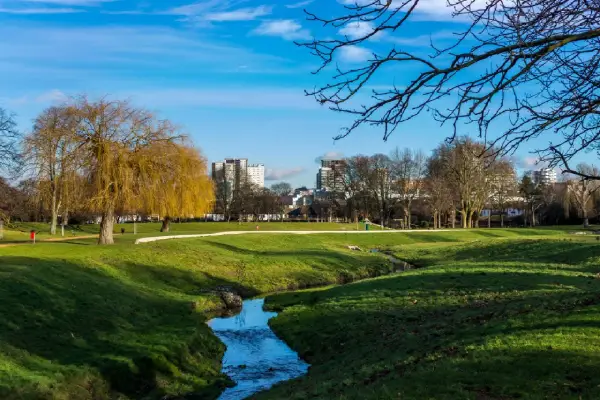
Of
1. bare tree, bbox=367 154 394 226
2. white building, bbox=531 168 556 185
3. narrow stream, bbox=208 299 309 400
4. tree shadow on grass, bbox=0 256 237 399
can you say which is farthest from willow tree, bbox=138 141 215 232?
bare tree, bbox=367 154 394 226

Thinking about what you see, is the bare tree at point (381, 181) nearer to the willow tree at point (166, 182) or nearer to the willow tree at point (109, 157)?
the willow tree at point (166, 182)

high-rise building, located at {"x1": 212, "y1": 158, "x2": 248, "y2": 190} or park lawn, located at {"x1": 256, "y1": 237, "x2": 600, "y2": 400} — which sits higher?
high-rise building, located at {"x1": 212, "y1": 158, "x2": 248, "y2": 190}

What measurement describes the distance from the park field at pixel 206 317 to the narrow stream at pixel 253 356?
1.37ft

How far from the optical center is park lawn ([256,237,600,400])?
7.22 metres

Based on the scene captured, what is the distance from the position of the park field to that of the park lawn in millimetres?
63

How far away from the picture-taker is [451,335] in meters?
11.2

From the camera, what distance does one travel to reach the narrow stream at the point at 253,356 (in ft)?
41.0

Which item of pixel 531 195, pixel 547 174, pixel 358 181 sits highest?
pixel 358 181

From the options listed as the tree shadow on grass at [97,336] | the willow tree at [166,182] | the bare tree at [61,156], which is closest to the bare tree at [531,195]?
the willow tree at [166,182]

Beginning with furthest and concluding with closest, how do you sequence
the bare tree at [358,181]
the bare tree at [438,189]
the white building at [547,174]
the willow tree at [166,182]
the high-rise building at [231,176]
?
the high-rise building at [231,176], the bare tree at [358,181], the bare tree at [438,189], the willow tree at [166,182], the white building at [547,174]

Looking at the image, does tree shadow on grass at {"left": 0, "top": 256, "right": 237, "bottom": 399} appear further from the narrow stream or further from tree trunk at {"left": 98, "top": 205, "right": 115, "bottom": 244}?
tree trunk at {"left": 98, "top": 205, "right": 115, "bottom": 244}

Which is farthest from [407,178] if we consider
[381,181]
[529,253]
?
[529,253]

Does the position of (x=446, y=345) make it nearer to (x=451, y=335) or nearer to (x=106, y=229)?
(x=451, y=335)

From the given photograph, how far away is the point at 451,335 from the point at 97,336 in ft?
30.1
